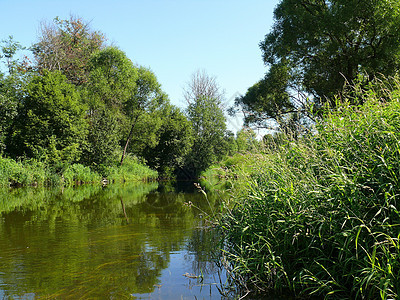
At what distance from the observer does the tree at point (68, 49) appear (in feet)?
98.8

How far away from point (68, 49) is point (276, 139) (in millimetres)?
31021

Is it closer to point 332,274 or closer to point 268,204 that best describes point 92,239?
point 268,204

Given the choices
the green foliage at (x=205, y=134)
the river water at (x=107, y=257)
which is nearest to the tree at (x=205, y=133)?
the green foliage at (x=205, y=134)

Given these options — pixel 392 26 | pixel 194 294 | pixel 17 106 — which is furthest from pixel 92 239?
pixel 17 106

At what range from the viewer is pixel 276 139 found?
624cm

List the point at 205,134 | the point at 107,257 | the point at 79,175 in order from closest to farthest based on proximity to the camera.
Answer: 1. the point at 107,257
2. the point at 79,175
3. the point at 205,134

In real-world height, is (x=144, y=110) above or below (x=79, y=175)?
above

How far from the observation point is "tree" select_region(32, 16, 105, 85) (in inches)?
1186

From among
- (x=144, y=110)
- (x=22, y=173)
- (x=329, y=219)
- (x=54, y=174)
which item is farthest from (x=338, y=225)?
(x=144, y=110)

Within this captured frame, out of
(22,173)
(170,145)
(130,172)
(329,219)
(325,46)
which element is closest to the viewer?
(329,219)

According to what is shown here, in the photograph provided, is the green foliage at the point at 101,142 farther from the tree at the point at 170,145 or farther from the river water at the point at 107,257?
the river water at the point at 107,257

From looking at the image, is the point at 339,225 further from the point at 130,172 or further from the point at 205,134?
the point at 205,134

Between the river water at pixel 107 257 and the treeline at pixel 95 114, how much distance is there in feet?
40.4

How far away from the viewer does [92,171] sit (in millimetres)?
25609
